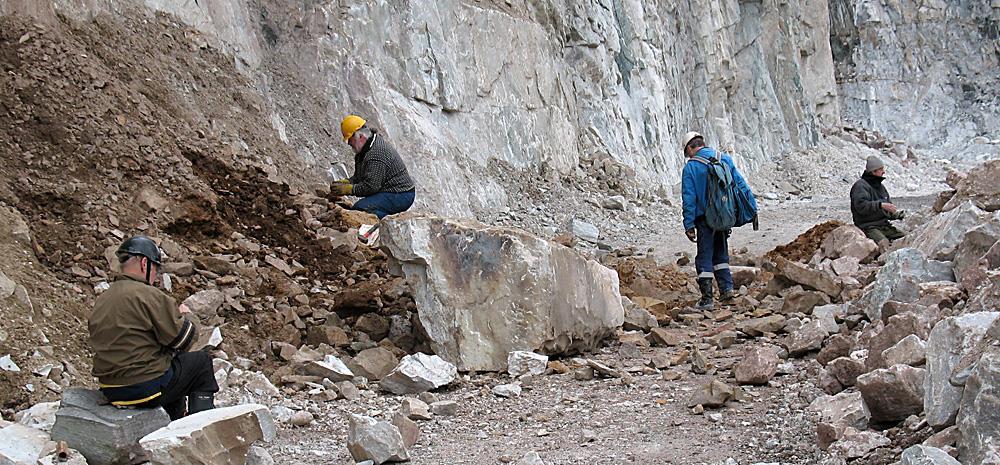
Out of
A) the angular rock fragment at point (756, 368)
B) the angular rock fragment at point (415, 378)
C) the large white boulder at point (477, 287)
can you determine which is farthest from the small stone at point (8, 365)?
the angular rock fragment at point (756, 368)

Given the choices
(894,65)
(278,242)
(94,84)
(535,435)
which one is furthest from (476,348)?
(894,65)

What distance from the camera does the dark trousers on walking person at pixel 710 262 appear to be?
870cm

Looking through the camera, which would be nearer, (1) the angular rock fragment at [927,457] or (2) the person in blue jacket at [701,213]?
(1) the angular rock fragment at [927,457]

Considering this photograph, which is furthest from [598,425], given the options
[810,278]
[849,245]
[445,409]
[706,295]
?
[849,245]

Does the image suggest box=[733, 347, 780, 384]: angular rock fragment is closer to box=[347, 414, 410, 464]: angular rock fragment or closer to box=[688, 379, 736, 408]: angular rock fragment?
box=[688, 379, 736, 408]: angular rock fragment

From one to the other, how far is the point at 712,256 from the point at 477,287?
3154 mm

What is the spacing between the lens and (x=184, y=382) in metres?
4.92

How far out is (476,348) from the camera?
645 centimetres

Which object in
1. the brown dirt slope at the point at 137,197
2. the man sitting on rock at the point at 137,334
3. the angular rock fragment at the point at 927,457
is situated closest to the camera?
the angular rock fragment at the point at 927,457

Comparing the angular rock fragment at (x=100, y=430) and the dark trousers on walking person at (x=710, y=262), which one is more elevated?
the angular rock fragment at (x=100, y=430)

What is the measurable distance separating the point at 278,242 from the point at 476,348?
123 inches

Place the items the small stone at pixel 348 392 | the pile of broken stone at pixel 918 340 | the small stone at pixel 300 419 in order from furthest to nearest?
the small stone at pixel 348 392 → the small stone at pixel 300 419 → the pile of broken stone at pixel 918 340

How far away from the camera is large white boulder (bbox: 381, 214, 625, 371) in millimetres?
6477

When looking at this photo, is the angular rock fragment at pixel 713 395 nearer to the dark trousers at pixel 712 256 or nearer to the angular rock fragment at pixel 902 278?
the angular rock fragment at pixel 902 278
